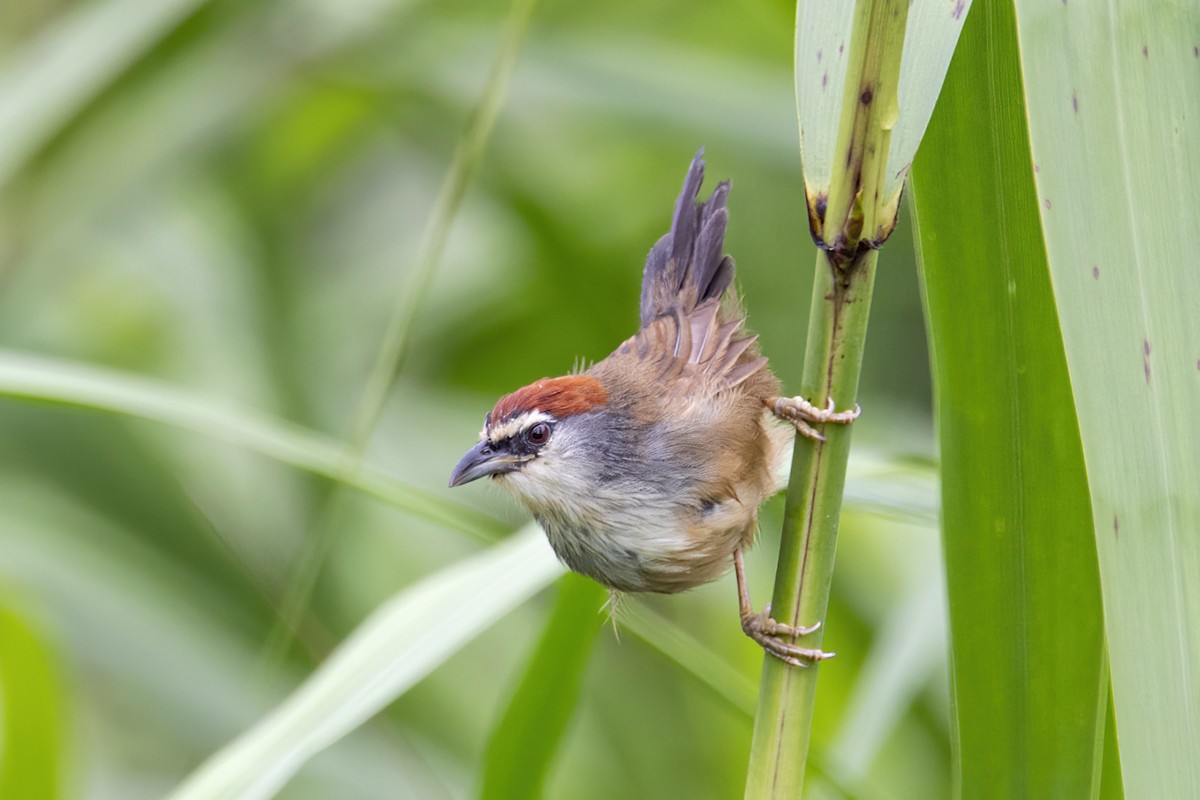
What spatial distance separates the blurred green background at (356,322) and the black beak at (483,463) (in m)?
0.42

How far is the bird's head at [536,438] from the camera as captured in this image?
6.41 ft

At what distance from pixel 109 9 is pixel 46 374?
4.01 ft

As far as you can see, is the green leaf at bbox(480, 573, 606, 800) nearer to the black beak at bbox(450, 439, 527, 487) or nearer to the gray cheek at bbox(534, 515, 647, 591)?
the gray cheek at bbox(534, 515, 647, 591)

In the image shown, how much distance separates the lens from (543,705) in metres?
1.60

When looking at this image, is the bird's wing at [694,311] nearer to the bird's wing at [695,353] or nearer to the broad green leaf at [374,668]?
the bird's wing at [695,353]

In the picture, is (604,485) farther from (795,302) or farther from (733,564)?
(795,302)

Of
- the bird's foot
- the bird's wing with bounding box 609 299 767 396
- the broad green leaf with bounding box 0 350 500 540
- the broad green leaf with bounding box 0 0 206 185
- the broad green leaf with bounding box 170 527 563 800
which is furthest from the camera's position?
the broad green leaf with bounding box 0 0 206 185

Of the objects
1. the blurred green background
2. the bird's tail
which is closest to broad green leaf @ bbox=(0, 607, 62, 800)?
the blurred green background

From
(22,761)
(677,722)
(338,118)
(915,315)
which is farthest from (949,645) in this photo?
(338,118)

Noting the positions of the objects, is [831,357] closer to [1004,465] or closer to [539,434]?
[1004,465]

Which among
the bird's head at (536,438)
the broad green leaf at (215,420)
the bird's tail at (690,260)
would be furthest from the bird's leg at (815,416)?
the bird's tail at (690,260)

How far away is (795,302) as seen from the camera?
3.43m

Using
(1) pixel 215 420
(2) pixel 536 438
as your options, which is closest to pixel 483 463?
(2) pixel 536 438

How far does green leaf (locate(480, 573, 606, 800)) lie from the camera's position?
5.18ft
